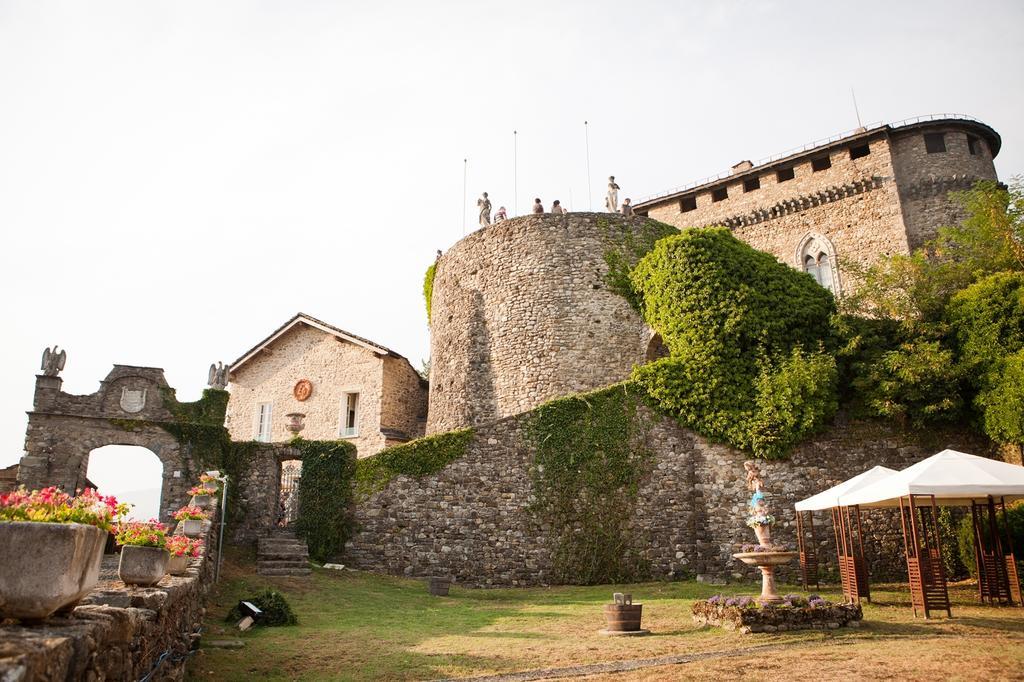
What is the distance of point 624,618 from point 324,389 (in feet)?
66.7

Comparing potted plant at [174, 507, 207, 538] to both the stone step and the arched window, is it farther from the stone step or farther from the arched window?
the arched window

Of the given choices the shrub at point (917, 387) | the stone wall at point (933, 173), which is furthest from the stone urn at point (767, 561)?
the stone wall at point (933, 173)

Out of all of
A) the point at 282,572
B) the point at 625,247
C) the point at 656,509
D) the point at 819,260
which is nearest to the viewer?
the point at 282,572

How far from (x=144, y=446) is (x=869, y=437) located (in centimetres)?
1962

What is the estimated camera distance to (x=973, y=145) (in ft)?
92.3

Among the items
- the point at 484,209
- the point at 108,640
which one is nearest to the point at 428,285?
the point at 484,209

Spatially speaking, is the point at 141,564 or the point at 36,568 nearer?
the point at 36,568

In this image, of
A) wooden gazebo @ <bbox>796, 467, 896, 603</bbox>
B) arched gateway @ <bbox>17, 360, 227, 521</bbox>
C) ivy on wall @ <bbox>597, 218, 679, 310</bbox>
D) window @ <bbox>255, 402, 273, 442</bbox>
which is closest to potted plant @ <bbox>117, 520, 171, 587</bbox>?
wooden gazebo @ <bbox>796, 467, 896, 603</bbox>

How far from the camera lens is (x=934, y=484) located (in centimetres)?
1050

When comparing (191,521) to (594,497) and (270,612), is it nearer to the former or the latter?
(270,612)

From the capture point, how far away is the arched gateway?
2016cm

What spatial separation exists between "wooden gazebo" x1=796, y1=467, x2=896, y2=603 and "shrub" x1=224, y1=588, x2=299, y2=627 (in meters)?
9.25

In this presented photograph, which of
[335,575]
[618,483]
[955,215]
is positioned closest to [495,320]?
[618,483]

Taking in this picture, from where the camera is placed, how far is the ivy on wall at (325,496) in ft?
57.7
